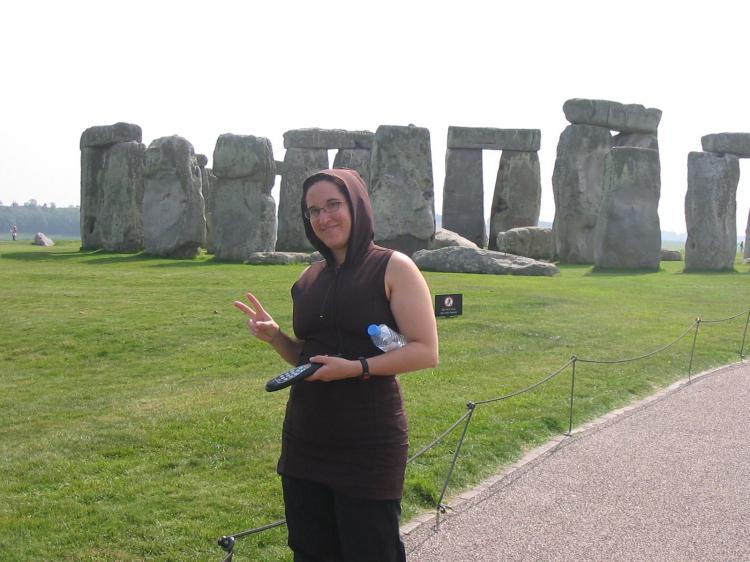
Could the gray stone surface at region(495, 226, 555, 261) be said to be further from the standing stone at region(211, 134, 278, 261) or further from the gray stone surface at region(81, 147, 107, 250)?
the gray stone surface at region(81, 147, 107, 250)

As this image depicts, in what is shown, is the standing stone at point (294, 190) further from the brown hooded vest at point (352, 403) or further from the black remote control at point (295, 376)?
the black remote control at point (295, 376)

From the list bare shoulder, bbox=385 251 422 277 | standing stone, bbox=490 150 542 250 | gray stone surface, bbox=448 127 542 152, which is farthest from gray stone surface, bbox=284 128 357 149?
bare shoulder, bbox=385 251 422 277

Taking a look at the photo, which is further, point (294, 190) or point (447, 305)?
point (294, 190)

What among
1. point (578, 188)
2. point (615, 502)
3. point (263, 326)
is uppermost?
point (578, 188)

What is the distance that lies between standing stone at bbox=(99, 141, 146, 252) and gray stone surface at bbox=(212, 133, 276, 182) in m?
3.60

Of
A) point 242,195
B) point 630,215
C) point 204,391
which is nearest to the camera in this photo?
point 204,391

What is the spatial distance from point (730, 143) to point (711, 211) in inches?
77.0

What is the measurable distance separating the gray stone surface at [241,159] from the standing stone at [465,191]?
9732 mm

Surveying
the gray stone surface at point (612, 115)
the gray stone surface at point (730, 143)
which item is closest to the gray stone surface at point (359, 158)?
the gray stone surface at point (612, 115)

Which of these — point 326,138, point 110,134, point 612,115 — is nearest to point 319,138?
point 326,138

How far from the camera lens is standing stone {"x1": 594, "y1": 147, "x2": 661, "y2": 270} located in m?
20.8

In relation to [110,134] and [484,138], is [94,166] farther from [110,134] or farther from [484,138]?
[484,138]

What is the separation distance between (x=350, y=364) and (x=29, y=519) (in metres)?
2.52

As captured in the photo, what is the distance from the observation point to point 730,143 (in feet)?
71.9
